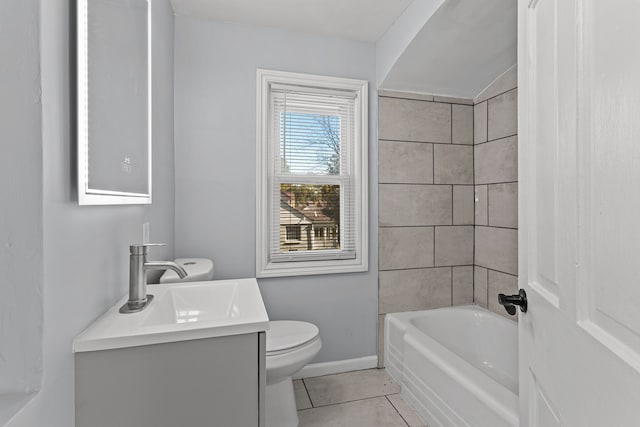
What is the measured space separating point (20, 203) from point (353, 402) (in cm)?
197

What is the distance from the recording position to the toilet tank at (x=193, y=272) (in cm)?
160

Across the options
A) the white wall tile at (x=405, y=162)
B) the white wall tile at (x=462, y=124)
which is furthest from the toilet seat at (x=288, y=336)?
the white wall tile at (x=462, y=124)

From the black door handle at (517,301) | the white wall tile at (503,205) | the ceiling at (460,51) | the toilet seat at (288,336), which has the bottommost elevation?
the toilet seat at (288,336)

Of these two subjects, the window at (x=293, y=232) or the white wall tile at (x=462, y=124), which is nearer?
the window at (x=293, y=232)

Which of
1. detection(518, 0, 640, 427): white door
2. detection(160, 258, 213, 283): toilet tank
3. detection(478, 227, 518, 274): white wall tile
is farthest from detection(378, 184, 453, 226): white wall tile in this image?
detection(518, 0, 640, 427): white door

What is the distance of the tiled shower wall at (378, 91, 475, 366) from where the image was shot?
7.99 feet

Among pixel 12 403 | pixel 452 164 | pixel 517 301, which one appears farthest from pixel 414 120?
pixel 12 403

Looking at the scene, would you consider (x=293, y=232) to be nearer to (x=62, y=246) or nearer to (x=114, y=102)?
(x=114, y=102)

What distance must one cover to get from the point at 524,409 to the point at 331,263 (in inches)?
60.3

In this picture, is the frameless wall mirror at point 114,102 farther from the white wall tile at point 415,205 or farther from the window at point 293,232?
the white wall tile at point 415,205

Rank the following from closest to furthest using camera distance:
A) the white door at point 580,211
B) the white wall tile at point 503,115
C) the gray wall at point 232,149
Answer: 1. the white door at point 580,211
2. the gray wall at point 232,149
3. the white wall tile at point 503,115

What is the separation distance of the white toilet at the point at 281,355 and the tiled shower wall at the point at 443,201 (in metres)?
0.82

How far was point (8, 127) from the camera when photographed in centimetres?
60

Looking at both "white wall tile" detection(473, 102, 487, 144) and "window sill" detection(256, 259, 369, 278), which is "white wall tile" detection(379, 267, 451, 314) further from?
"white wall tile" detection(473, 102, 487, 144)
